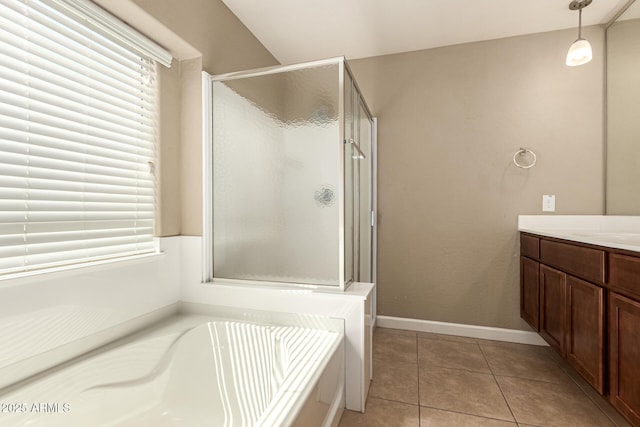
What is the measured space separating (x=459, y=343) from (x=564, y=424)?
0.86 m

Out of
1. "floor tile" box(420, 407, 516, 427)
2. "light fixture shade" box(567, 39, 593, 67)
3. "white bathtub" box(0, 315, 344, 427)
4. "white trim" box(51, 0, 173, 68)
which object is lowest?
"floor tile" box(420, 407, 516, 427)

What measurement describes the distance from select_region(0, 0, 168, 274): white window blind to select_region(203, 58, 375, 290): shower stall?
37cm

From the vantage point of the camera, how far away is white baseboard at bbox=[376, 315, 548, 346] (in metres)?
2.26

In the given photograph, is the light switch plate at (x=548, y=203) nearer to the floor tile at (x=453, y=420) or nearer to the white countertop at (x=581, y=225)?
the white countertop at (x=581, y=225)

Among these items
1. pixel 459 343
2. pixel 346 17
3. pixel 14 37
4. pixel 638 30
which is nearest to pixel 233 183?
pixel 14 37

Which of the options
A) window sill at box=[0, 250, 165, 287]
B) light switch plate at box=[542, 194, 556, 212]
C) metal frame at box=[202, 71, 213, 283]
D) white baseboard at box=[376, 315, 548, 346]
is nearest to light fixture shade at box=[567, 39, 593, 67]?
light switch plate at box=[542, 194, 556, 212]

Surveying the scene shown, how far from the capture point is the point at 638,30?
193cm

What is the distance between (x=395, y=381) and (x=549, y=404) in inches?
30.4

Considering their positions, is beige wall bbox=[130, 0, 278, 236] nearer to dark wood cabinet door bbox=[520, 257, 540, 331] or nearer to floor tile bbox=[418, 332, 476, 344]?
floor tile bbox=[418, 332, 476, 344]

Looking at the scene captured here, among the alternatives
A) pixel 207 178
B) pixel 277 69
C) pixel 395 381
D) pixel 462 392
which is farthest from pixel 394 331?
pixel 277 69

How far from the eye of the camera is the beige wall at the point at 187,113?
5.53 feet

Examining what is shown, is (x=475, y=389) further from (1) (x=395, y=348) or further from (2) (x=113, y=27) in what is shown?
(2) (x=113, y=27)

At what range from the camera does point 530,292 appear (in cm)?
209

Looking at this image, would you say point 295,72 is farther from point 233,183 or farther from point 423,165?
point 423,165
